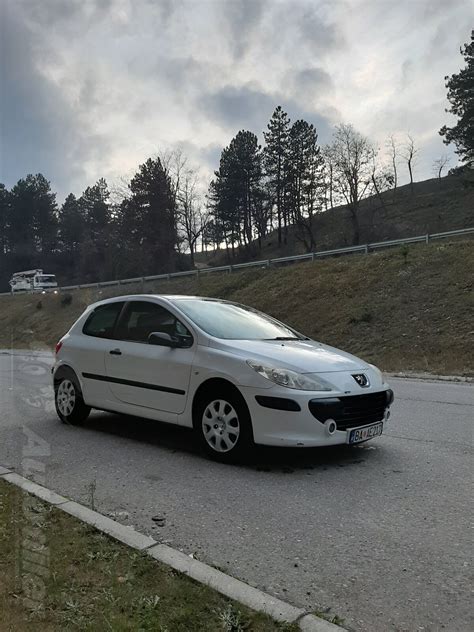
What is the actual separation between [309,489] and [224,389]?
4.07 feet

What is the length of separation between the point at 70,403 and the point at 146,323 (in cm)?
174

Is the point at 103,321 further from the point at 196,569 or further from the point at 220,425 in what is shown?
the point at 196,569

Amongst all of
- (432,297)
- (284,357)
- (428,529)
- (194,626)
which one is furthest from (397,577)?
(432,297)

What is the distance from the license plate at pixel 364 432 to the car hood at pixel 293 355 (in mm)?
570

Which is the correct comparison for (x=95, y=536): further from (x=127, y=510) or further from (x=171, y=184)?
(x=171, y=184)

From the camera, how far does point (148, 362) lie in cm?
607

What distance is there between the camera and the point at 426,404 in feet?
28.8

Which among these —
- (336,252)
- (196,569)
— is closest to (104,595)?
(196,569)

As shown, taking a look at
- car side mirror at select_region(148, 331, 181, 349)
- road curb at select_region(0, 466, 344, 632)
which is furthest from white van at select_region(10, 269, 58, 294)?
road curb at select_region(0, 466, 344, 632)

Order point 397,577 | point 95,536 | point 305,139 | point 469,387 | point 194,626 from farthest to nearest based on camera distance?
point 305,139 → point 469,387 → point 95,536 → point 397,577 → point 194,626

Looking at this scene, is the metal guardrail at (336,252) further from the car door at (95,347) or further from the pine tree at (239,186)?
the pine tree at (239,186)

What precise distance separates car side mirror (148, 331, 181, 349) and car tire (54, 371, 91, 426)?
163 cm

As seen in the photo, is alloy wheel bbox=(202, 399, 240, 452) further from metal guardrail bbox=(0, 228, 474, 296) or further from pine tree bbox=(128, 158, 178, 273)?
pine tree bbox=(128, 158, 178, 273)

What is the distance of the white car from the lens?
4.98 m
